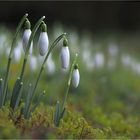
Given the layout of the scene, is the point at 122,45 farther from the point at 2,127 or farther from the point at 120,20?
the point at 2,127

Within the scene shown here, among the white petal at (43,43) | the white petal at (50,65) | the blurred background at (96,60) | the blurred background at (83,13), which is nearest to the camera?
the white petal at (43,43)

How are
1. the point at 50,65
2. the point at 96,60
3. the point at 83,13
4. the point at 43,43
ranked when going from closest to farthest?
the point at 43,43, the point at 50,65, the point at 96,60, the point at 83,13

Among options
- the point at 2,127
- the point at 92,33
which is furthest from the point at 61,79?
the point at 92,33

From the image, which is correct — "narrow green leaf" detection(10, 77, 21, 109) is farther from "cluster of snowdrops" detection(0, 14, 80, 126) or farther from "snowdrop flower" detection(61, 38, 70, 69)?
"snowdrop flower" detection(61, 38, 70, 69)

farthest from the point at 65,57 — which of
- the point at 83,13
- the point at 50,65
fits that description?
the point at 83,13

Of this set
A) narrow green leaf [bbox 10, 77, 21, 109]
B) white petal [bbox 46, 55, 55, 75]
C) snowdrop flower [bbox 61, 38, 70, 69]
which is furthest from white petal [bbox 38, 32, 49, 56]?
white petal [bbox 46, 55, 55, 75]

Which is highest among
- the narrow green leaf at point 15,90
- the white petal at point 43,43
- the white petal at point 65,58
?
the white petal at point 43,43

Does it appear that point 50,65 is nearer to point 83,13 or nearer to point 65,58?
A: point 65,58

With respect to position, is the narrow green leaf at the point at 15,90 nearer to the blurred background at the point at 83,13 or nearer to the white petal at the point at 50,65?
the white petal at the point at 50,65

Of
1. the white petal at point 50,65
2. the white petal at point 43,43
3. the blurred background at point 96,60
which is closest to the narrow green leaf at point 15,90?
the white petal at point 43,43

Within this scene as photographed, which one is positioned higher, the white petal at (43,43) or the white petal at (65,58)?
the white petal at (43,43)
